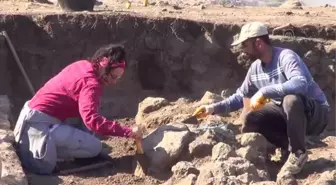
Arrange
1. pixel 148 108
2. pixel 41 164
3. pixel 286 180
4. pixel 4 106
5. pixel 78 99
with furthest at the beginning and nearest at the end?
pixel 4 106 < pixel 148 108 < pixel 41 164 < pixel 78 99 < pixel 286 180

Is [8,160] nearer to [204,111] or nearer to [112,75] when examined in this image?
[112,75]

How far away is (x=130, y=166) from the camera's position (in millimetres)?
6410

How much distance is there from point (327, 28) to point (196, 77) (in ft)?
5.05

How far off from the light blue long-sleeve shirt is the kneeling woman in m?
0.95

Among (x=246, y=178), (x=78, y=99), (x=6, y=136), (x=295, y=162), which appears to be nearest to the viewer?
(x=246, y=178)

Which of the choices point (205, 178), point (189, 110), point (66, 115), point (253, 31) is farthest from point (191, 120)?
point (205, 178)

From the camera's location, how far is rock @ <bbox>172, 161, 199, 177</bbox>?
5.64 m

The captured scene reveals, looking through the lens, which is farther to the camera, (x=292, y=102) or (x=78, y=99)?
(x=78, y=99)

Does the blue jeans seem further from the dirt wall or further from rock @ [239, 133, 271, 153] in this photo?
the dirt wall

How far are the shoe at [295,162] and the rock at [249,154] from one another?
0.75 feet

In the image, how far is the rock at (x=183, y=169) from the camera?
5.64m

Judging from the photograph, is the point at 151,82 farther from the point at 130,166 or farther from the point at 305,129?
the point at 305,129

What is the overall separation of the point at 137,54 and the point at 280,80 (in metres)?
3.07

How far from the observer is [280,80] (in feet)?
19.5
